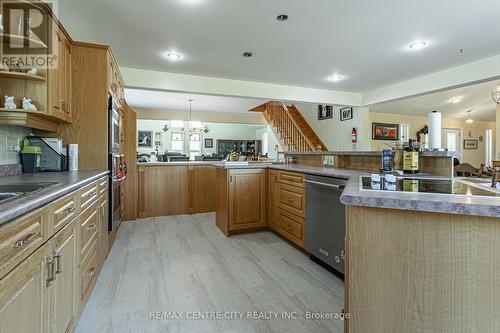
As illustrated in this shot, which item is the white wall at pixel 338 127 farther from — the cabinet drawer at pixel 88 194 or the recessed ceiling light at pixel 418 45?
the cabinet drawer at pixel 88 194

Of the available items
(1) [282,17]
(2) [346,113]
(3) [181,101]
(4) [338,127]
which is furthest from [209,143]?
(1) [282,17]

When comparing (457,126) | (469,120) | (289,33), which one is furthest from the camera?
(457,126)

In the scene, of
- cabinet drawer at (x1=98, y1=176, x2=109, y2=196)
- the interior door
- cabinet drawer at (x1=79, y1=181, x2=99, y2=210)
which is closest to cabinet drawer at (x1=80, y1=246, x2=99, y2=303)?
cabinet drawer at (x1=79, y1=181, x2=99, y2=210)

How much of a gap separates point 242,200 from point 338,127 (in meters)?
4.74

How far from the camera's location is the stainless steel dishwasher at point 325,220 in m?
2.22

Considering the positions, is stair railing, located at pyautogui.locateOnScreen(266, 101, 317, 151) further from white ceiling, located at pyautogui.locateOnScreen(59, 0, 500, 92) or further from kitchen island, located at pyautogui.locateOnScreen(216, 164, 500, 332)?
kitchen island, located at pyautogui.locateOnScreen(216, 164, 500, 332)

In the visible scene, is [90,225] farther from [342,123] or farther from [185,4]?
[342,123]

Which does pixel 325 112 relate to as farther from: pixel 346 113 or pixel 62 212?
pixel 62 212

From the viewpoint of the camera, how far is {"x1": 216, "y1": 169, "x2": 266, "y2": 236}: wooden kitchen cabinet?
133 inches

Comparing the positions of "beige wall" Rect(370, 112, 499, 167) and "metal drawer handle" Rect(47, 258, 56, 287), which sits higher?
"beige wall" Rect(370, 112, 499, 167)

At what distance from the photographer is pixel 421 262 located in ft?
3.30

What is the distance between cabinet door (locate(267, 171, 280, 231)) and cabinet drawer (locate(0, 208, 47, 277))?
8.39 ft

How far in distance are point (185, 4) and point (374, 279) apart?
2.56 m

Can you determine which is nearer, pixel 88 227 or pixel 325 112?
pixel 88 227
